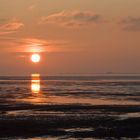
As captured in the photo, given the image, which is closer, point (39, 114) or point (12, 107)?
point (39, 114)

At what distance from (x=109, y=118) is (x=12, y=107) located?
1396 centimetres

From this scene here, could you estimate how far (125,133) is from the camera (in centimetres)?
3225

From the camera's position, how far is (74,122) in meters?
37.6

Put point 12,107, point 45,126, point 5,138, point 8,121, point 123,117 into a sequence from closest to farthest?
1. point 5,138
2. point 45,126
3. point 8,121
4. point 123,117
5. point 12,107

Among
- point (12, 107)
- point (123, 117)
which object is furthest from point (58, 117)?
point (12, 107)

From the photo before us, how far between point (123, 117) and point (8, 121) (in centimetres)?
1019

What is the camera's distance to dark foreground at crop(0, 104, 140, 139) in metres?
32.1

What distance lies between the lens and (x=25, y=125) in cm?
3588

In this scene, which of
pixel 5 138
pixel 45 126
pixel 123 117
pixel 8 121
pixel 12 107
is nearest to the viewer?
pixel 5 138

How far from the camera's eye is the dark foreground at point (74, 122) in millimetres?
32062

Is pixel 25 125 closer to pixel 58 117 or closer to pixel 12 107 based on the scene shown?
pixel 58 117

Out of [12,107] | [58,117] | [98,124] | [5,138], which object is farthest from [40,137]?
[12,107]

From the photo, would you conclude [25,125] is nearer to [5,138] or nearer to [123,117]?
[5,138]

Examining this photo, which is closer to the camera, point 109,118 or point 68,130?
point 68,130
